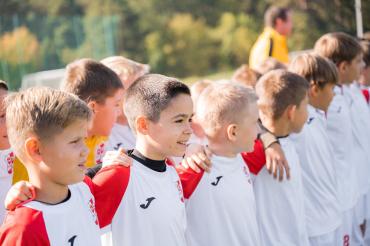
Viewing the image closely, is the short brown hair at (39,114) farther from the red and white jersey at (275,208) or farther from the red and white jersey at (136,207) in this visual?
the red and white jersey at (275,208)

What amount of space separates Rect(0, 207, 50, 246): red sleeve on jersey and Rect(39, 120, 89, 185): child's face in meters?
0.20

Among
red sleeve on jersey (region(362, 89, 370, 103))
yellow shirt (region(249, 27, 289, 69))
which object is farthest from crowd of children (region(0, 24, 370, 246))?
yellow shirt (region(249, 27, 289, 69))

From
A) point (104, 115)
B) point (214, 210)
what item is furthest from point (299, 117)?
point (104, 115)

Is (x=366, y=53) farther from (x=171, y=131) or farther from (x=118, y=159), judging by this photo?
(x=118, y=159)

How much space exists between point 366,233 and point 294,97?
117 inches

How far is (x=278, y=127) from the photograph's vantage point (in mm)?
4641

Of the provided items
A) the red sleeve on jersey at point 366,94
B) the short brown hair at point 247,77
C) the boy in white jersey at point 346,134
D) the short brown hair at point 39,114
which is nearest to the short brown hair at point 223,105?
the short brown hair at point 39,114

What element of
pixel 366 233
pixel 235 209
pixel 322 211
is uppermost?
pixel 235 209

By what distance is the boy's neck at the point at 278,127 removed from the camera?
4.64 metres

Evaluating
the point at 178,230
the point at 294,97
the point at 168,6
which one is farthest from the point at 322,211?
the point at 168,6

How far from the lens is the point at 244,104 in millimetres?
3988

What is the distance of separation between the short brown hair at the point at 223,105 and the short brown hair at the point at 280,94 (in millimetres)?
591

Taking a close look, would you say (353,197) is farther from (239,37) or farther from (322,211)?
(239,37)

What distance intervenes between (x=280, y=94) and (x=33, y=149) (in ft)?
7.56
